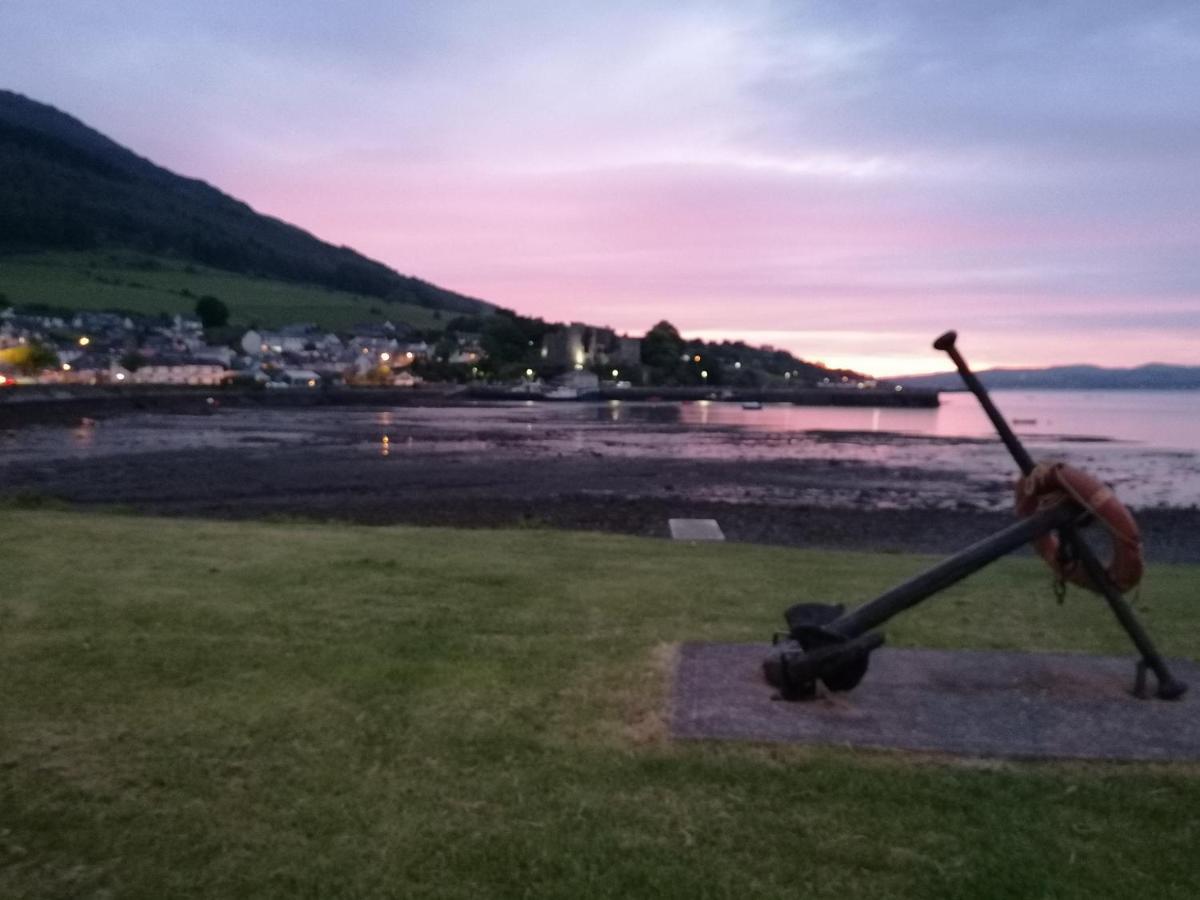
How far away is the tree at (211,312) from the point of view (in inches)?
6993

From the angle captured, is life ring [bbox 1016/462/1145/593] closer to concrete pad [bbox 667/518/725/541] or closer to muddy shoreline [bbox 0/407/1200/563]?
concrete pad [bbox 667/518/725/541]

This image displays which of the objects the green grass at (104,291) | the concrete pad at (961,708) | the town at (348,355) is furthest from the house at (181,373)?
the concrete pad at (961,708)

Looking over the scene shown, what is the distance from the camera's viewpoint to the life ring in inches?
238

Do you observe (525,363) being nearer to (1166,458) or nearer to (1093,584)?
(1166,458)

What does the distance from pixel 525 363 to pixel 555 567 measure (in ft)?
525

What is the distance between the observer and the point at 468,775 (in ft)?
16.6

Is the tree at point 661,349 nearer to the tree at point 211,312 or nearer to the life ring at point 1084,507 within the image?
the tree at point 211,312

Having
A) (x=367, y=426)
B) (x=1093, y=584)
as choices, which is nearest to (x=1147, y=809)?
(x=1093, y=584)

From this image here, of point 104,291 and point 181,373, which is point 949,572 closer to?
point 181,373

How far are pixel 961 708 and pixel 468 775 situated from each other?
269 centimetres

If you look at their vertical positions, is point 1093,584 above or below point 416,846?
above

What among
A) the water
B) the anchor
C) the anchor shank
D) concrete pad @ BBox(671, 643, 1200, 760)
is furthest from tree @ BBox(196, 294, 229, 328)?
the anchor shank

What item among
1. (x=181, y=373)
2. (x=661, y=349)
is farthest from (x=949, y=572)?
(x=661, y=349)

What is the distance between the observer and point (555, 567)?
397 inches
